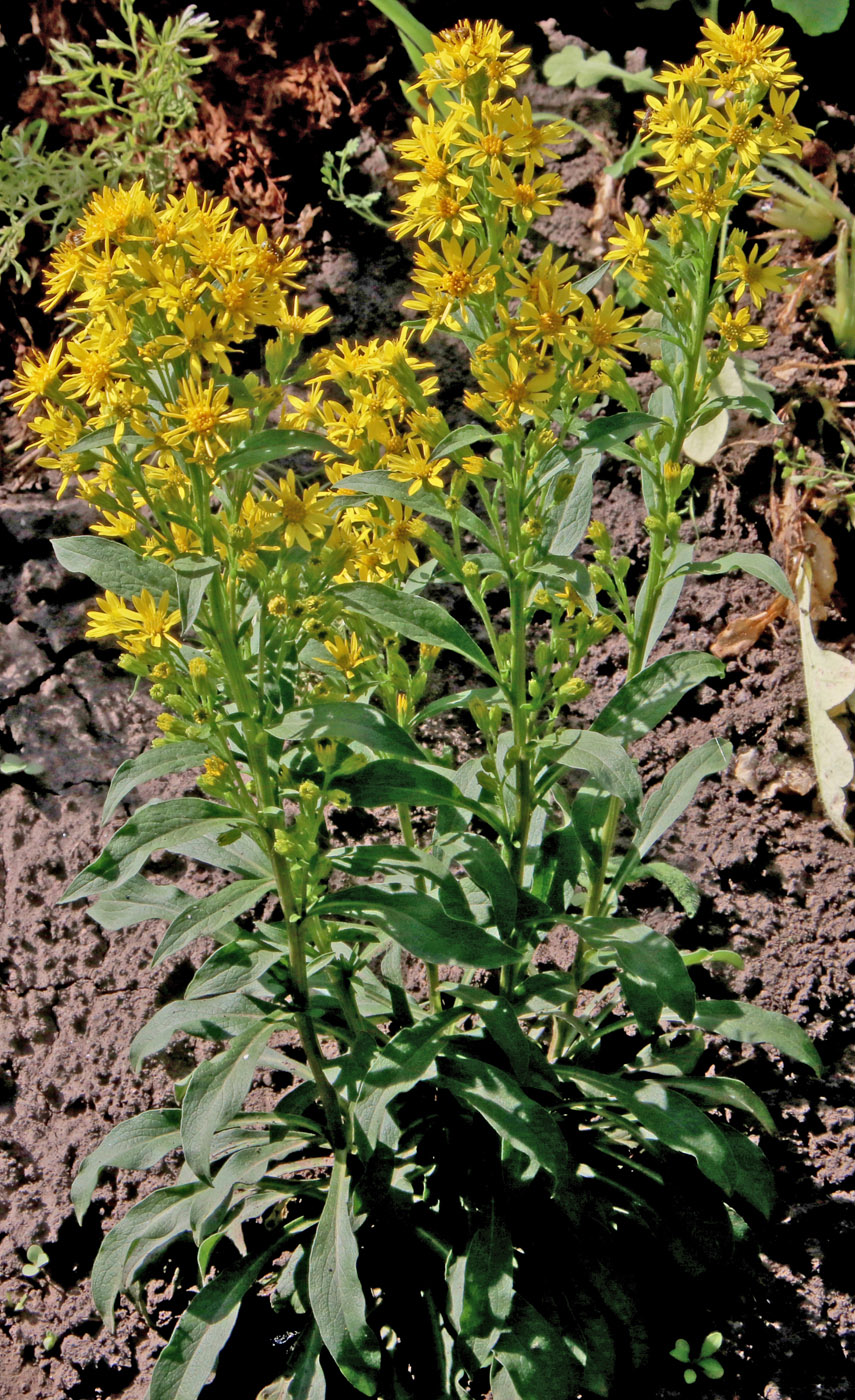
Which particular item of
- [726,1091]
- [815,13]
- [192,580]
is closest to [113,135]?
[815,13]

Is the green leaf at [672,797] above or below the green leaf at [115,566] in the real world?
below

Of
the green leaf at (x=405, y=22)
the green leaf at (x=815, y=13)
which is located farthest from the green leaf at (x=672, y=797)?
the green leaf at (x=815, y=13)

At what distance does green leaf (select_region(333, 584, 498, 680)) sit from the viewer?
1798mm

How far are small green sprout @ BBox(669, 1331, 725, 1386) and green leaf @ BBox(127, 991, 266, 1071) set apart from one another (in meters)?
1.02

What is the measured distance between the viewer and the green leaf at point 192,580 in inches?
61.8

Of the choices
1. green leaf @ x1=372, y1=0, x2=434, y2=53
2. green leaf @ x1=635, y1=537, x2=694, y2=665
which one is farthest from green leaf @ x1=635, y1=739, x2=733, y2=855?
green leaf @ x1=372, y1=0, x2=434, y2=53

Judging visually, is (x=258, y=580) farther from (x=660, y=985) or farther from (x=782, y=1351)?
(x=782, y=1351)

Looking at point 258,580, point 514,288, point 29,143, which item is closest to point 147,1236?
point 258,580

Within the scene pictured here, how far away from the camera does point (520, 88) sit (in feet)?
12.2

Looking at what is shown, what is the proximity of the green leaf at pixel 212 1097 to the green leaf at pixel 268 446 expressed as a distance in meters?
0.89

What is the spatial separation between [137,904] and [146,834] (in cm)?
58

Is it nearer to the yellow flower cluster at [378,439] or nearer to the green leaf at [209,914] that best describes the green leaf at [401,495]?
the yellow flower cluster at [378,439]

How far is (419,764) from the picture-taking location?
6.46ft

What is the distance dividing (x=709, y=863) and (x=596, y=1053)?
0.73 metres
